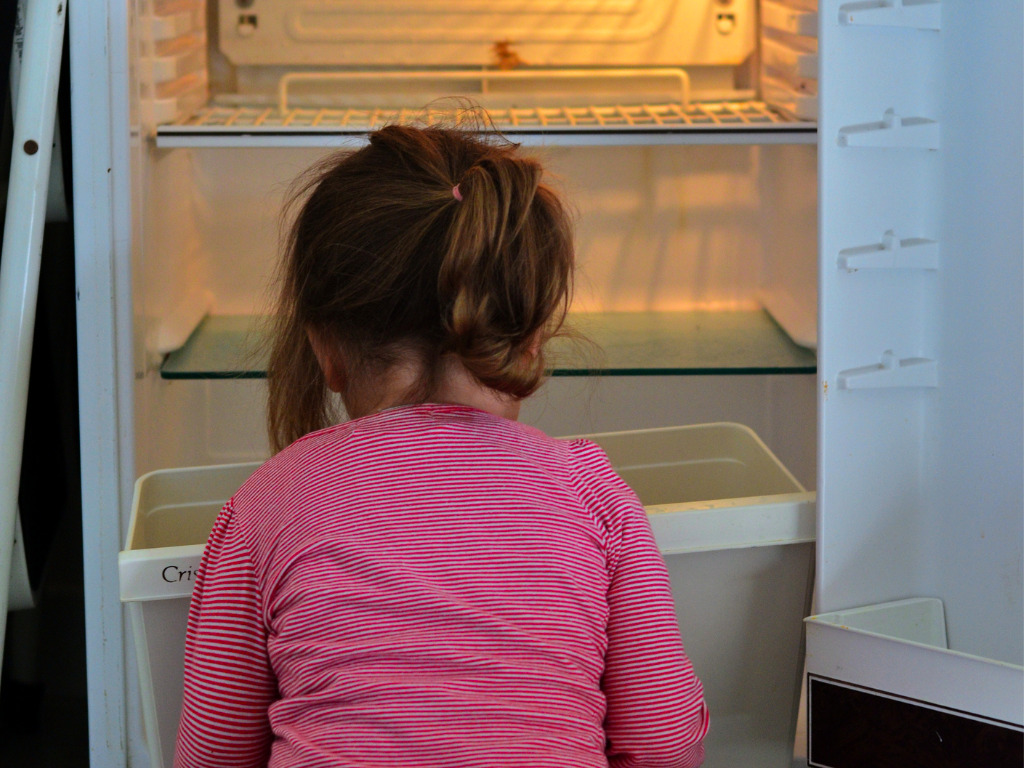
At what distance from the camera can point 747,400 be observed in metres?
1.75

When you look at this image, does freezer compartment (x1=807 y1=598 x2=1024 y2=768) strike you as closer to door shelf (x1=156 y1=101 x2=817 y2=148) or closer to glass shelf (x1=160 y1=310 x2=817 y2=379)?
glass shelf (x1=160 y1=310 x2=817 y2=379)

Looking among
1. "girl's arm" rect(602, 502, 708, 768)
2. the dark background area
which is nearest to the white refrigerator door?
"girl's arm" rect(602, 502, 708, 768)

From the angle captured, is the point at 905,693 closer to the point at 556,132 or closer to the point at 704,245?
the point at 556,132

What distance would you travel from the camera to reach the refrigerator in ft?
3.16

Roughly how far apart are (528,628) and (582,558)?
0.22 feet

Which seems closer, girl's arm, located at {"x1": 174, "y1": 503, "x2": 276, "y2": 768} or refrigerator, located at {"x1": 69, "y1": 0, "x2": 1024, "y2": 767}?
girl's arm, located at {"x1": 174, "y1": 503, "x2": 276, "y2": 768}

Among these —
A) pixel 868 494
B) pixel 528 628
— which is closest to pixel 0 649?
pixel 528 628

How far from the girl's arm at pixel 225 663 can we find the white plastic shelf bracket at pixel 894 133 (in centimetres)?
61

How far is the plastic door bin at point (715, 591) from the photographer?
96 cm

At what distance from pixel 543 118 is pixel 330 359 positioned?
77 cm

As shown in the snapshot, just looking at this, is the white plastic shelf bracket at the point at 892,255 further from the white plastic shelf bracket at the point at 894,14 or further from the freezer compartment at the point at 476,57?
the freezer compartment at the point at 476,57

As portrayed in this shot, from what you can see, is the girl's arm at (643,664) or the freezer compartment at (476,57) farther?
the freezer compartment at (476,57)

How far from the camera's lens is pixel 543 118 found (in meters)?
1.52

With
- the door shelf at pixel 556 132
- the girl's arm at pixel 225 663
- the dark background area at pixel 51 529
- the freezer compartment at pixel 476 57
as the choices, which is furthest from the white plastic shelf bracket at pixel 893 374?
the dark background area at pixel 51 529
